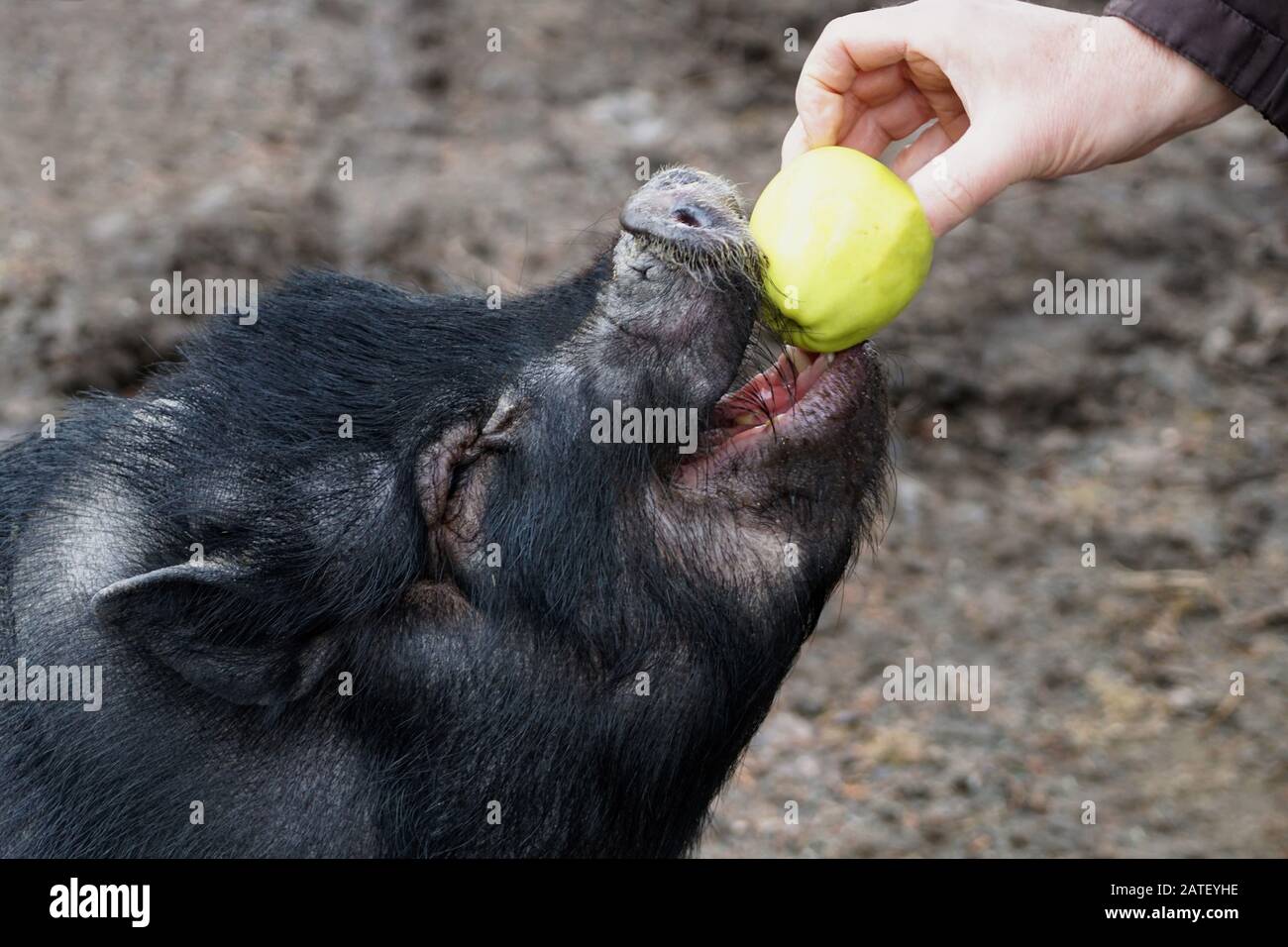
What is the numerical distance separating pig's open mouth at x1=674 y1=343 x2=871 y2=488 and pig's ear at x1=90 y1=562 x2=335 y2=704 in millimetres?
794

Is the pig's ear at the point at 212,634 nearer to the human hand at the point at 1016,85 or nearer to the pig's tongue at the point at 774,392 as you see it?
the pig's tongue at the point at 774,392

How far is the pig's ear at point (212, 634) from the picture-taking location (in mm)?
2797

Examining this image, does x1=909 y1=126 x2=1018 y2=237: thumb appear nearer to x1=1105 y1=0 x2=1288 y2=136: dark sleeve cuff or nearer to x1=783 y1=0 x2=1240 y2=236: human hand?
x1=783 y1=0 x2=1240 y2=236: human hand

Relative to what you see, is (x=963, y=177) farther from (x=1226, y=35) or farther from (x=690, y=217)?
(x=1226, y=35)

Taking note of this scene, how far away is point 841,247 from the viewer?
9.32 ft

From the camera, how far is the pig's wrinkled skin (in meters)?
2.92

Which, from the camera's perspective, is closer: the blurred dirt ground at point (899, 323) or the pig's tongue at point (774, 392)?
the pig's tongue at point (774, 392)

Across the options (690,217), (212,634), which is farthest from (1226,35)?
(212,634)

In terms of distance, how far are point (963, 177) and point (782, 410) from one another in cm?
55

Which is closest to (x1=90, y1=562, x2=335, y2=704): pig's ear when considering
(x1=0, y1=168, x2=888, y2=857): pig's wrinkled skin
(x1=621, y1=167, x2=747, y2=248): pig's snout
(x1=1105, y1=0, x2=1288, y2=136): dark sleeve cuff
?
(x1=0, y1=168, x2=888, y2=857): pig's wrinkled skin

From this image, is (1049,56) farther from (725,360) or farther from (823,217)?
(725,360)

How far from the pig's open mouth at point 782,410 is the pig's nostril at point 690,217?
0.30 metres

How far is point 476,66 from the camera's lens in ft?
24.7

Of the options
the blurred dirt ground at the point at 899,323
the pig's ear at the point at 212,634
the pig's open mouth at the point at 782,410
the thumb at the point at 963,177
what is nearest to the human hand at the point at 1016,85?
the thumb at the point at 963,177
